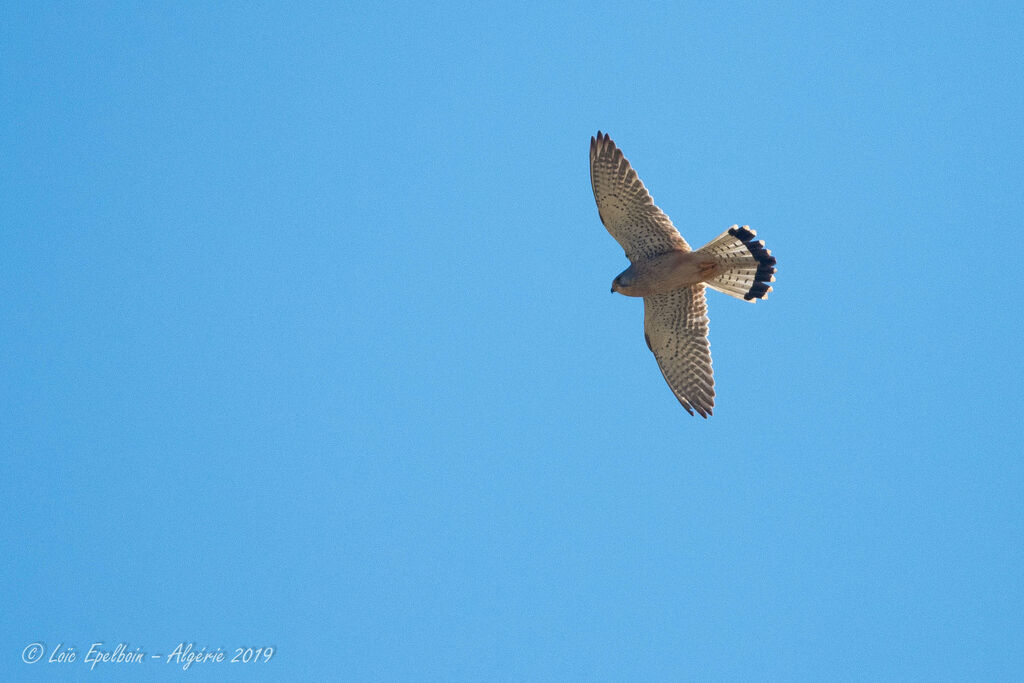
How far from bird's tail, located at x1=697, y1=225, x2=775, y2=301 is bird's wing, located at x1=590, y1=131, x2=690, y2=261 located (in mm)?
377

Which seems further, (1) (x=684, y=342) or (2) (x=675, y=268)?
(1) (x=684, y=342)

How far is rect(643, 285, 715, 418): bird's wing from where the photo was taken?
10914mm

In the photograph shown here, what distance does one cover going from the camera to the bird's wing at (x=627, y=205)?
1006 cm

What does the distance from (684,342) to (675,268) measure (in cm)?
114

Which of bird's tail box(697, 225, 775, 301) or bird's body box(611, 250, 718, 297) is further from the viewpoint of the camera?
bird's body box(611, 250, 718, 297)

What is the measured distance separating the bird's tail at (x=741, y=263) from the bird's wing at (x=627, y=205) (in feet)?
1.24

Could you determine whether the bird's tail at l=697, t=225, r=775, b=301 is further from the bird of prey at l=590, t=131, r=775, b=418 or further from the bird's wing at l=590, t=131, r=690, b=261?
the bird's wing at l=590, t=131, r=690, b=261

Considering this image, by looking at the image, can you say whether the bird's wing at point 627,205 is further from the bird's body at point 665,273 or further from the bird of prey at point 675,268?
the bird's body at point 665,273

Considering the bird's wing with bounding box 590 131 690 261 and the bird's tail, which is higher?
the bird's wing with bounding box 590 131 690 261

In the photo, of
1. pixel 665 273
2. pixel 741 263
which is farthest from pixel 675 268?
pixel 741 263

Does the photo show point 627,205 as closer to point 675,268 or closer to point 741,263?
point 675,268

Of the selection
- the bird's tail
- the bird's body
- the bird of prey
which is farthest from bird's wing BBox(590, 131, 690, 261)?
the bird's tail

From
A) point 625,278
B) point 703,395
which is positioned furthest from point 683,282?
point 703,395

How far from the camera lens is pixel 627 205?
400 inches
